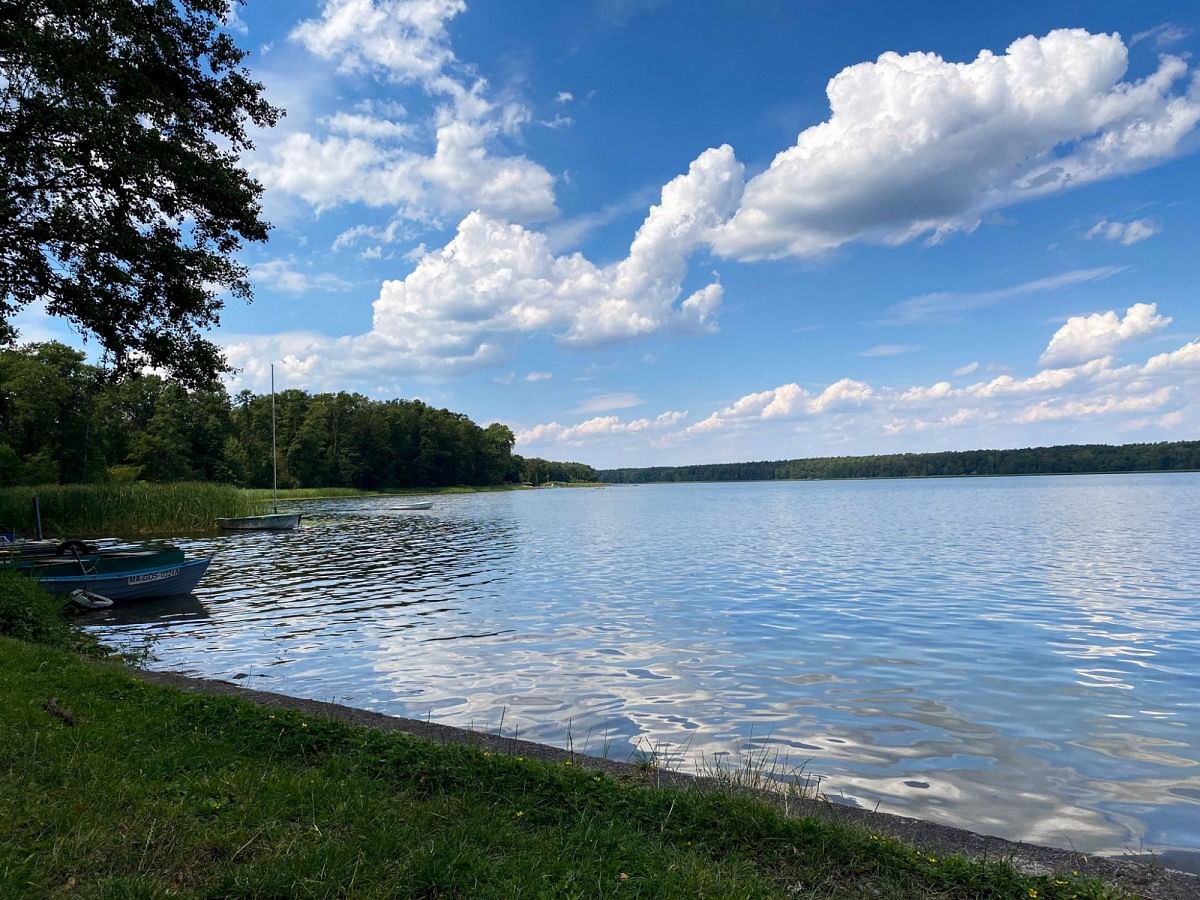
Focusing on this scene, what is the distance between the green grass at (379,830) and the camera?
13.1ft

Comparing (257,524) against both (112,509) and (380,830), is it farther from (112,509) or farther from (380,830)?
(380,830)

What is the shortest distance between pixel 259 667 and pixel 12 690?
5547mm

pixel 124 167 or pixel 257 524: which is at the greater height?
pixel 124 167

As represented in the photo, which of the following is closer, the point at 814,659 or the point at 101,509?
the point at 814,659

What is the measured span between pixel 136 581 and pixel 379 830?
18.6 m

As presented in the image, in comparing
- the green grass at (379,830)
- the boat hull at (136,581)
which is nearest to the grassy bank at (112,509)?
the boat hull at (136,581)

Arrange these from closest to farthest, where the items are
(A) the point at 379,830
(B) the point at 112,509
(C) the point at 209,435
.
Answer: (A) the point at 379,830
(B) the point at 112,509
(C) the point at 209,435

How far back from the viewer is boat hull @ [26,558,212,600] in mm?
17781

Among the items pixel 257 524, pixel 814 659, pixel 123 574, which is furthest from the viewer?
pixel 257 524

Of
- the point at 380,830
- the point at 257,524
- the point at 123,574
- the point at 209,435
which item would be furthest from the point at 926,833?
the point at 209,435

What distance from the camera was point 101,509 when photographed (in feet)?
124

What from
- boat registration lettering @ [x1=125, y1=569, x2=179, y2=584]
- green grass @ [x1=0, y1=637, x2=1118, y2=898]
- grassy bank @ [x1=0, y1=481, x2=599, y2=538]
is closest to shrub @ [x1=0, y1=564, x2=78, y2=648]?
boat registration lettering @ [x1=125, y1=569, x2=179, y2=584]

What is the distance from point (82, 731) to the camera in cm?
623

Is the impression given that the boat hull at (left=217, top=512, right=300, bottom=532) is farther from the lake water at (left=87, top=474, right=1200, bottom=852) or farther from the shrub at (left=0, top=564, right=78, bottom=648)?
the shrub at (left=0, top=564, right=78, bottom=648)
